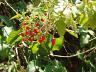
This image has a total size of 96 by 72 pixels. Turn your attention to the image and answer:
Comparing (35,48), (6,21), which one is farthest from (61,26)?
(6,21)

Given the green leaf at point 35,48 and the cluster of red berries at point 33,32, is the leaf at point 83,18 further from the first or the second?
the green leaf at point 35,48

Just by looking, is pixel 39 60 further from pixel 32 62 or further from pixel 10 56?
pixel 10 56

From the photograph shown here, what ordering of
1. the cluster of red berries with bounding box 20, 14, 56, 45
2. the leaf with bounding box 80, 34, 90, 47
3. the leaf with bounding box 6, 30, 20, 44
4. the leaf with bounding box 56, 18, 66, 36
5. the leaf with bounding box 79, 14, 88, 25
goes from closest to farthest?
1. the leaf with bounding box 56, 18, 66, 36
2. the leaf with bounding box 79, 14, 88, 25
3. the cluster of red berries with bounding box 20, 14, 56, 45
4. the leaf with bounding box 6, 30, 20, 44
5. the leaf with bounding box 80, 34, 90, 47

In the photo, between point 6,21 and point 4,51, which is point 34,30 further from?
point 6,21

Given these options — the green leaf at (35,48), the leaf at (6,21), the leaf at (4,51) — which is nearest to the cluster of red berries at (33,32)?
the green leaf at (35,48)

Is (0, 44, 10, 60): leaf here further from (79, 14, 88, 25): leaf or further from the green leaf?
(79, 14, 88, 25): leaf

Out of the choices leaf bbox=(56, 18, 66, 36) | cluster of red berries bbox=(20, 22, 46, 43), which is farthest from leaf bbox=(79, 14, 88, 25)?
cluster of red berries bbox=(20, 22, 46, 43)

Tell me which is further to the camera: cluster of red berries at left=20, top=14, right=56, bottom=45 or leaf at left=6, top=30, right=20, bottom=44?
leaf at left=6, top=30, right=20, bottom=44

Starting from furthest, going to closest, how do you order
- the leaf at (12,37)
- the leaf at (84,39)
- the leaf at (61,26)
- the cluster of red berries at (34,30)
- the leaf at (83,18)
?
the leaf at (84,39), the leaf at (12,37), the cluster of red berries at (34,30), the leaf at (83,18), the leaf at (61,26)

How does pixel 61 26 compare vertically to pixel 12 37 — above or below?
above
